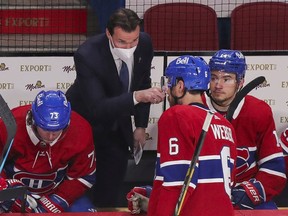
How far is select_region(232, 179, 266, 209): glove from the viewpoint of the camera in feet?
11.7

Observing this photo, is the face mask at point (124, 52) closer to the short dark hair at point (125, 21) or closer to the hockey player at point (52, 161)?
the short dark hair at point (125, 21)

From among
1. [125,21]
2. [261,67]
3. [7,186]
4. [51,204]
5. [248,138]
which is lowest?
[51,204]

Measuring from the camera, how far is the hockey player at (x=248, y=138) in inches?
142

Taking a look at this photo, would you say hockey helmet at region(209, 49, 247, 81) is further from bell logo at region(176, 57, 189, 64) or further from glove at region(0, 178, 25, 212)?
glove at region(0, 178, 25, 212)

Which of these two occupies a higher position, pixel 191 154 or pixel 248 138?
pixel 191 154

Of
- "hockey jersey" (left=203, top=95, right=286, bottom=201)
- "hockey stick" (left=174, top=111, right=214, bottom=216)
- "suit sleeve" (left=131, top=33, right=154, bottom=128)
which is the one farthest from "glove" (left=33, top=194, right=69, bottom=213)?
"hockey stick" (left=174, top=111, right=214, bottom=216)

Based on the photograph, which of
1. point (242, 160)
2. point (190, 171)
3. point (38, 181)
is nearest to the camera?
point (190, 171)

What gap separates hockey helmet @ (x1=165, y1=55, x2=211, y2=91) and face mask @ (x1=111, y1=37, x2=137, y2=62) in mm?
859

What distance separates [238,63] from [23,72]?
132cm

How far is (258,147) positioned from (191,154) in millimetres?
1295

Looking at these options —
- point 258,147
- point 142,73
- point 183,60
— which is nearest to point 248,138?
point 258,147

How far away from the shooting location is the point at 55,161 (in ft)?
11.5

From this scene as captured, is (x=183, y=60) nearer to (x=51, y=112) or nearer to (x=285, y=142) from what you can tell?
(x=51, y=112)

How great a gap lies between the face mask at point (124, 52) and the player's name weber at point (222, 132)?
42.2 inches
